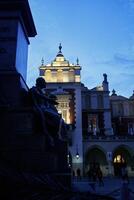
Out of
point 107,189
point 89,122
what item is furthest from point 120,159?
point 107,189

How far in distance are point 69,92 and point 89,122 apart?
5.11m

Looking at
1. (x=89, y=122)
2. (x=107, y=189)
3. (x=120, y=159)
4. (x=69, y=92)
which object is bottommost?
(x=107, y=189)

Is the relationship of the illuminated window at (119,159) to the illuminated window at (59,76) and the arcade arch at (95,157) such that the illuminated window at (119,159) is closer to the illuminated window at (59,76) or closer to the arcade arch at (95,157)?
the arcade arch at (95,157)

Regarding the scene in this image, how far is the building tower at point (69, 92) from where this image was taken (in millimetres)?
33016

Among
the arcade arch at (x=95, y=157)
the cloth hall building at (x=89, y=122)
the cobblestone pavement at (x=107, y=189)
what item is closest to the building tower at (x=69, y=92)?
the cloth hall building at (x=89, y=122)

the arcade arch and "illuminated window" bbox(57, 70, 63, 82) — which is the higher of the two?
"illuminated window" bbox(57, 70, 63, 82)

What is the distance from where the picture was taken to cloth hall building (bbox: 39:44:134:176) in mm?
33594

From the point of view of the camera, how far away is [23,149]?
5305 mm

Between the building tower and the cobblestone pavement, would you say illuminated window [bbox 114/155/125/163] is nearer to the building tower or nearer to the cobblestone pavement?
the building tower

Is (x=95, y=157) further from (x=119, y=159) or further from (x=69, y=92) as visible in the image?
(x=69, y=92)

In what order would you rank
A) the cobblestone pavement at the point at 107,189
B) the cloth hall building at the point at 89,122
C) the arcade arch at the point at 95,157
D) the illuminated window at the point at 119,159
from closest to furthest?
1. the cobblestone pavement at the point at 107,189
2. the cloth hall building at the point at 89,122
3. the arcade arch at the point at 95,157
4. the illuminated window at the point at 119,159

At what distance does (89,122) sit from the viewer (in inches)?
1494

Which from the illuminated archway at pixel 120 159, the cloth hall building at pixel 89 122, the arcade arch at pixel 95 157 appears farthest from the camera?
the illuminated archway at pixel 120 159

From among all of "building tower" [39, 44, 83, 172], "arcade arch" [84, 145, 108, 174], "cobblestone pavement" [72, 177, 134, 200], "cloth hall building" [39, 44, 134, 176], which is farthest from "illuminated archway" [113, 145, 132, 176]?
"cobblestone pavement" [72, 177, 134, 200]
